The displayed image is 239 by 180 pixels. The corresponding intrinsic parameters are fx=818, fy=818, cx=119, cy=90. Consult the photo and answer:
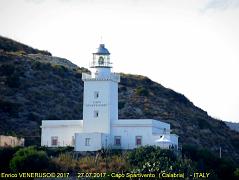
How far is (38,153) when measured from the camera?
52.0 meters

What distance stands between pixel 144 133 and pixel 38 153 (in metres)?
7.61

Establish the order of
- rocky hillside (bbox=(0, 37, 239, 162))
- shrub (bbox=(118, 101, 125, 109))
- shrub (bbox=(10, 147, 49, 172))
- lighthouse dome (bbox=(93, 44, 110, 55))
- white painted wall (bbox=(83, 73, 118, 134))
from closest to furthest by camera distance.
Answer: shrub (bbox=(10, 147, 49, 172)) → white painted wall (bbox=(83, 73, 118, 134)) → lighthouse dome (bbox=(93, 44, 110, 55)) → rocky hillside (bbox=(0, 37, 239, 162)) → shrub (bbox=(118, 101, 125, 109))

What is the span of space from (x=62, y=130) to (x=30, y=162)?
6263 millimetres

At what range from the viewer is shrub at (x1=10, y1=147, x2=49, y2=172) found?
167ft

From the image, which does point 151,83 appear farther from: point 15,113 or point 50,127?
point 50,127

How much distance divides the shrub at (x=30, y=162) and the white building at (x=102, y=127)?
392 cm

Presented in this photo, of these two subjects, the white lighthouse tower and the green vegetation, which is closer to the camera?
the white lighthouse tower

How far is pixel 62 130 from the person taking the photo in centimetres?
5681

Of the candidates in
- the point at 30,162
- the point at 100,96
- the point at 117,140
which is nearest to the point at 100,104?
the point at 100,96

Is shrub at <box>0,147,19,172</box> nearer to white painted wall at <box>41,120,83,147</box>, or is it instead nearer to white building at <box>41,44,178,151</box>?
white painted wall at <box>41,120,83,147</box>

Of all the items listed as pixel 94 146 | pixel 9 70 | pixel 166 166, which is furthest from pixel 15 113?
pixel 166 166

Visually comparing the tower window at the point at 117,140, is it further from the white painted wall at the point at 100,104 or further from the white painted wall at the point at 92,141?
the white painted wall at the point at 92,141

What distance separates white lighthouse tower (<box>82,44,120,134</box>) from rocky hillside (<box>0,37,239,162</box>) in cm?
966

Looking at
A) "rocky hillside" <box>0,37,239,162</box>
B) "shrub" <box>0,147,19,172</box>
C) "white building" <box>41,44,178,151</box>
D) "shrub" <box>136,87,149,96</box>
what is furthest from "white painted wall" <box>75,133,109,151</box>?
"shrub" <box>136,87,149,96</box>
